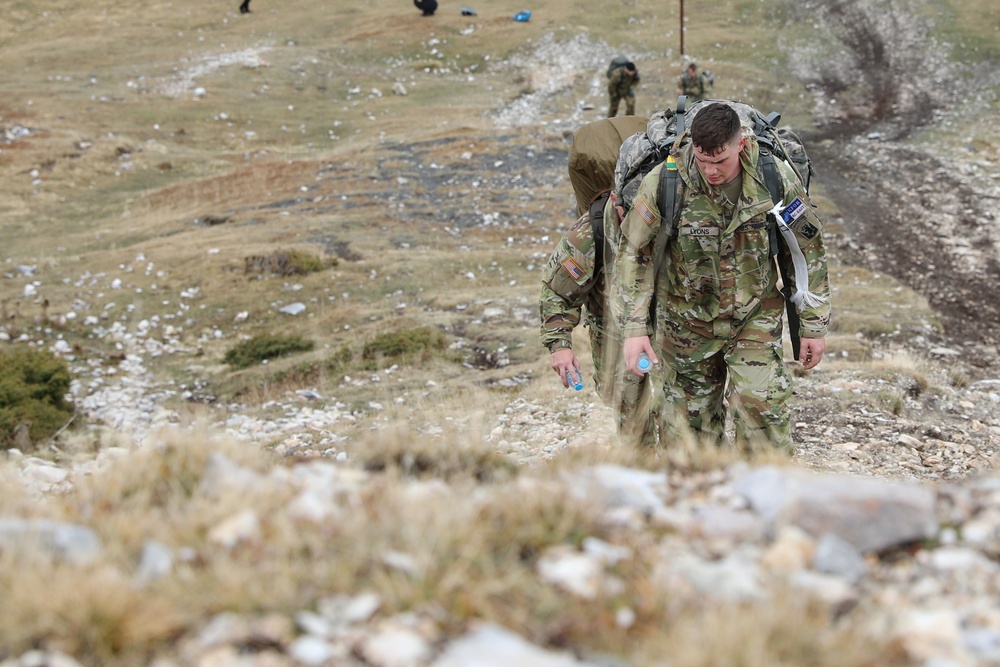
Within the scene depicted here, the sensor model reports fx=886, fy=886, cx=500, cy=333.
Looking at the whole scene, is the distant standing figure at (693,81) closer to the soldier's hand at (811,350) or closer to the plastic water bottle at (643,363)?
the soldier's hand at (811,350)

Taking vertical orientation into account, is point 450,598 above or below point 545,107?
above

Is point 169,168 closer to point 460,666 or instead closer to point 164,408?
point 164,408

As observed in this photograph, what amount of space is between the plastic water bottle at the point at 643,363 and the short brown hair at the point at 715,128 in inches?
39.3

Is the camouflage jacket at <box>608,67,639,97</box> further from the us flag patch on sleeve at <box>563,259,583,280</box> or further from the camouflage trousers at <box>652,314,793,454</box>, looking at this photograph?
the us flag patch on sleeve at <box>563,259,583,280</box>

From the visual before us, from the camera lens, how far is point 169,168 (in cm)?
2028

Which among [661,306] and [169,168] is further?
[169,168]

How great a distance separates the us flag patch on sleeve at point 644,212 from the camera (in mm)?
4297

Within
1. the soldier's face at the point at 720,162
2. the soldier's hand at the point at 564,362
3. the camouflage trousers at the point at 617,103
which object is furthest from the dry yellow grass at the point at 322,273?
the camouflage trousers at the point at 617,103

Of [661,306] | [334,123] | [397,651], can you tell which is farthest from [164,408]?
[334,123]

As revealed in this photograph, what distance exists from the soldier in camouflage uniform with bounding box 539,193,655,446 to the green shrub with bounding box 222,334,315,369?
21.1ft

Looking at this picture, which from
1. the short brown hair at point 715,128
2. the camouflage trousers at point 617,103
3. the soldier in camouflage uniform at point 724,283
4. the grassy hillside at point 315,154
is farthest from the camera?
the camouflage trousers at point 617,103

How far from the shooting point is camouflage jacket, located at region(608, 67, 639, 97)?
19625mm

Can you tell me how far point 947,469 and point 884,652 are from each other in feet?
14.3

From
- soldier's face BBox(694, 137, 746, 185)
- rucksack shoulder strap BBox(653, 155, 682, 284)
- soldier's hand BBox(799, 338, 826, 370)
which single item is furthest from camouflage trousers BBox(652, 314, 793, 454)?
soldier's face BBox(694, 137, 746, 185)
